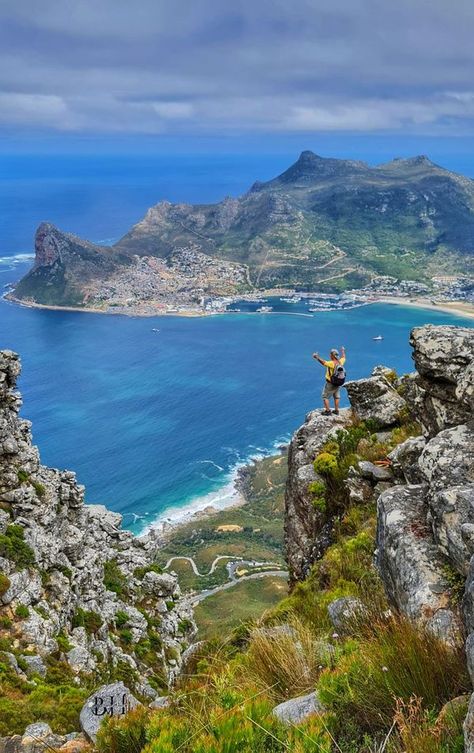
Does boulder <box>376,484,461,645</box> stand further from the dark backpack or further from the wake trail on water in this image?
the wake trail on water

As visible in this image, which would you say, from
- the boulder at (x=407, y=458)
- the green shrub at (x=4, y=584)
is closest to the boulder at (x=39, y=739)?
the boulder at (x=407, y=458)

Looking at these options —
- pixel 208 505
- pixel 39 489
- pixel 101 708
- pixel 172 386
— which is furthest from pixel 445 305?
pixel 101 708

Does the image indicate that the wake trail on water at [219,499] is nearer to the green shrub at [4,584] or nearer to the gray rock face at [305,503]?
the green shrub at [4,584]

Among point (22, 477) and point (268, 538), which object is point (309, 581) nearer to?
point (22, 477)

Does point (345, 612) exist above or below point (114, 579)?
above

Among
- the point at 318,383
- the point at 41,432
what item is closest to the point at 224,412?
the point at 318,383

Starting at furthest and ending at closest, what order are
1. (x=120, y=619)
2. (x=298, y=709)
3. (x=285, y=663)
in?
(x=120, y=619) → (x=285, y=663) → (x=298, y=709)

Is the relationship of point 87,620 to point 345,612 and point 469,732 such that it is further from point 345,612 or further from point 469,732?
point 469,732
